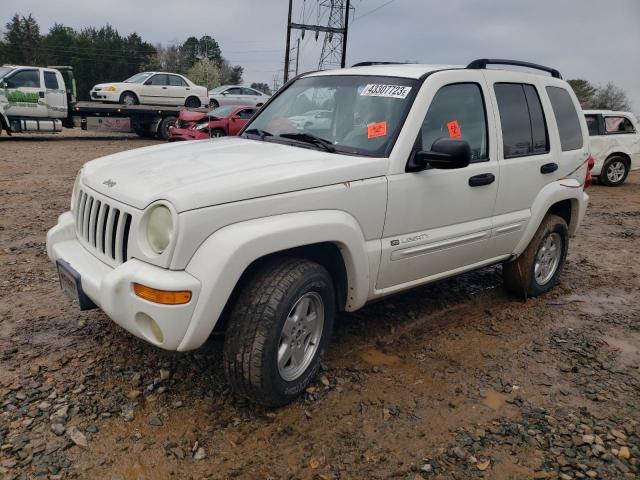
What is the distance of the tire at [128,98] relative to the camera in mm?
19719

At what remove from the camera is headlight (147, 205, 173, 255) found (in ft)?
8.23

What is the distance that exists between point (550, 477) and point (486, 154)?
216 cm

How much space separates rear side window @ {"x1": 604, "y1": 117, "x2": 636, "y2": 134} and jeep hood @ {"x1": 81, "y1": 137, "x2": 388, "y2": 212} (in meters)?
11.4

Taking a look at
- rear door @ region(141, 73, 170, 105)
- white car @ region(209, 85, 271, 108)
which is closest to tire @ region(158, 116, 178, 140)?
rear door @ region(141, 73, 170, 105)

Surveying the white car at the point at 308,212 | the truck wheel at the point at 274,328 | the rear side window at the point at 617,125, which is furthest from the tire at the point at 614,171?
the truck wheel at the point at 274,328

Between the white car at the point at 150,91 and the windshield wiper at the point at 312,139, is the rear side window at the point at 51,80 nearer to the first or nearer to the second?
the white car at the point at 150,91

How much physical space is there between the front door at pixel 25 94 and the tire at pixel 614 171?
15.7 meters

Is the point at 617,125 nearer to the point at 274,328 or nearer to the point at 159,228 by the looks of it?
the point at 274,328

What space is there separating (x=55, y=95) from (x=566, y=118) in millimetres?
15818

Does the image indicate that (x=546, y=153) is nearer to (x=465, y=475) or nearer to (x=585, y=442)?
(x=585, y=442)

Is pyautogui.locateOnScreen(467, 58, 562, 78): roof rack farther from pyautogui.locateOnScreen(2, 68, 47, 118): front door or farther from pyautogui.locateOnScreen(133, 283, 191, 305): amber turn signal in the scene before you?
pyautogui.locateOnScreen(2, 68, 47, 118): front door

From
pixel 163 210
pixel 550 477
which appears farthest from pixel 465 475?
pixel 163 210

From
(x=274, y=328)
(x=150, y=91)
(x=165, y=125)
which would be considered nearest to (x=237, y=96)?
(x=150, y=91)

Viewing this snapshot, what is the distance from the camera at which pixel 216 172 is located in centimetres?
279
